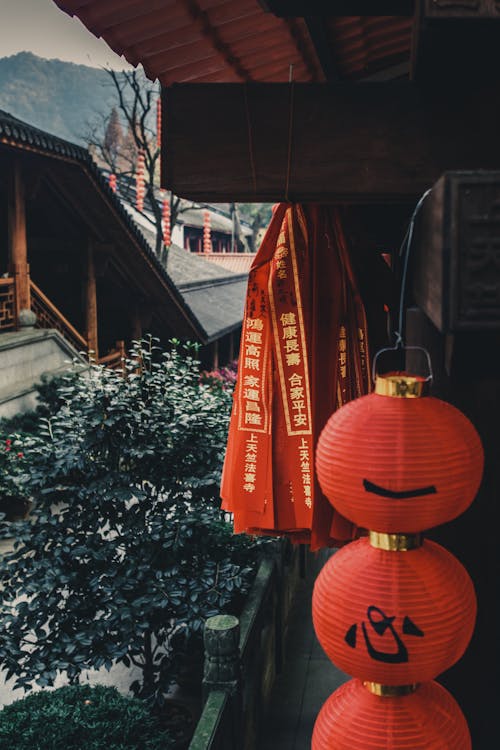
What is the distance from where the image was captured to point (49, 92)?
17775cm

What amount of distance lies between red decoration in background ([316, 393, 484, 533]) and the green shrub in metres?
2.87

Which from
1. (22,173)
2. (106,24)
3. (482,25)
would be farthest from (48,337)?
(482,25)

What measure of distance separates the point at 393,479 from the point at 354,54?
2.47 meters

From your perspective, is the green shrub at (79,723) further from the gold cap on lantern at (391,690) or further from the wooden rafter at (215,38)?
the wooden rafter at (215,38)

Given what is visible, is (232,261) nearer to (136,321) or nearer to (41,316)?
(136,321)

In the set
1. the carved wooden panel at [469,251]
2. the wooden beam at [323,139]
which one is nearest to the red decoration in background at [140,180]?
the wooden beam at [323,139]

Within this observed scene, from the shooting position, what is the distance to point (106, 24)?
2574 mm

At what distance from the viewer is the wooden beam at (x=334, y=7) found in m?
2.38

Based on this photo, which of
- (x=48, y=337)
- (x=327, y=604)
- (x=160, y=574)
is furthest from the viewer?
(x=48, y=337)

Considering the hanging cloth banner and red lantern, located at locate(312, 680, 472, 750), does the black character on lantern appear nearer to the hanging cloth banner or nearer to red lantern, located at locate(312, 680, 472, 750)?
red lantern, located at locate(312, 680, 472, 750)

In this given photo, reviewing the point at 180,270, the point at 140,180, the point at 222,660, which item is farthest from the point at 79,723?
the point at 140,180

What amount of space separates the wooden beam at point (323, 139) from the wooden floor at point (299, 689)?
5495 millimetres

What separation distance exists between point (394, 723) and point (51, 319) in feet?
41.5

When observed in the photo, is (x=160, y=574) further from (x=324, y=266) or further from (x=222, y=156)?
(x=222, y=156)
